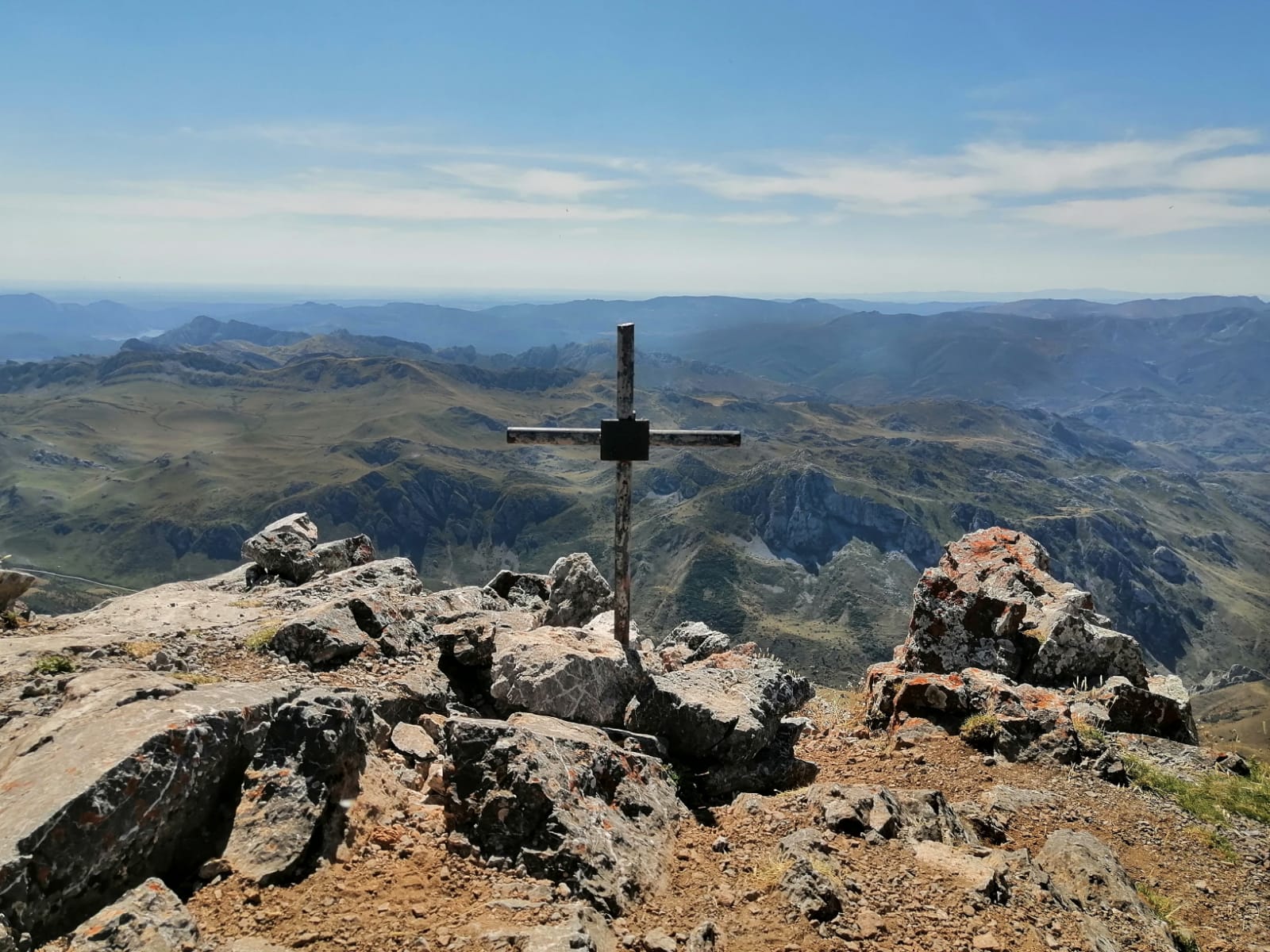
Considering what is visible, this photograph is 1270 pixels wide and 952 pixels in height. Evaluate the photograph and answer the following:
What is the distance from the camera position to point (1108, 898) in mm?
10188

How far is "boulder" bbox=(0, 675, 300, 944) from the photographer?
6.91m

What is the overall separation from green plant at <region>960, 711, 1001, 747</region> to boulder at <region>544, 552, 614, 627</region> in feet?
30.1

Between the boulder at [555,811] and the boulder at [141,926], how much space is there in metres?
2.86

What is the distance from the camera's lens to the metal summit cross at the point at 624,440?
614 inches

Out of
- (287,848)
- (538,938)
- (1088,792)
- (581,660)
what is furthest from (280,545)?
(1088,792)

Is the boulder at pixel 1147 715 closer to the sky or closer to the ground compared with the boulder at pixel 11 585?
closer to the ground

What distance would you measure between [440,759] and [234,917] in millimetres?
3883

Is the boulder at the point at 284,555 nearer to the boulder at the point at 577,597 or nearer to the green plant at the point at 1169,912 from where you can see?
the boulder at the point at 577,597

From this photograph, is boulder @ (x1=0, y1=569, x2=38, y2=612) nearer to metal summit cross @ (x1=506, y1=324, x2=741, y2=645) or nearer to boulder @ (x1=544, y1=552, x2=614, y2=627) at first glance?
metal summit cross @ (x1=506, y1=324, x2=741, y2=645)

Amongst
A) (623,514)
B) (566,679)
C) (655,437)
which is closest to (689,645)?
(623,514)

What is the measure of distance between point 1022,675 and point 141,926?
19196mm

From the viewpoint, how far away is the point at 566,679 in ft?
42.0

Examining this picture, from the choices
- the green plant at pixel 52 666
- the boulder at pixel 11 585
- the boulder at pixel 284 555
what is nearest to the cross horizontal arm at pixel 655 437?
the boulder at pixel 284 555

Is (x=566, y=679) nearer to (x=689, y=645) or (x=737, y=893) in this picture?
(x=737, y=893)
